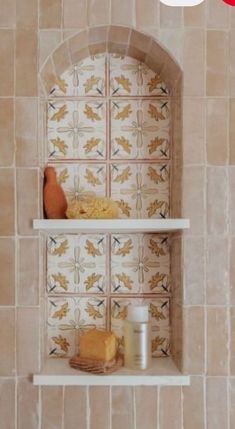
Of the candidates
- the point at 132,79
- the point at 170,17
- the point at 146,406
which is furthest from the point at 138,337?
the point at 170,17

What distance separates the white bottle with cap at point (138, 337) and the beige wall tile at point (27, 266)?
0.83 feet

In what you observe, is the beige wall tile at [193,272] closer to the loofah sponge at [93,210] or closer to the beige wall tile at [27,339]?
the loofah sponge at [93,210]

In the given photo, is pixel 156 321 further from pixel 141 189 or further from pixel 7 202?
pixel 7 202

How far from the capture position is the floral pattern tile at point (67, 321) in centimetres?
132

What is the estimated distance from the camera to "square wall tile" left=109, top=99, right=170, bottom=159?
52.6 inches

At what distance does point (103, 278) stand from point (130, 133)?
0.40 m

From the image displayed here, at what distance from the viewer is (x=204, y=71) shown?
1195 millimetres

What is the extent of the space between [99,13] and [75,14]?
59 mm

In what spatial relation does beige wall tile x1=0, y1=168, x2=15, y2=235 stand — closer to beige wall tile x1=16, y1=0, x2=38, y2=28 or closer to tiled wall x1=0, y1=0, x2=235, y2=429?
tiled wall x1=0, y1=0, x2=235, y2=429

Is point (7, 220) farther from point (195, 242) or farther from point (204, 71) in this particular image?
point (204, 71)

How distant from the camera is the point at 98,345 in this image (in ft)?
3.95

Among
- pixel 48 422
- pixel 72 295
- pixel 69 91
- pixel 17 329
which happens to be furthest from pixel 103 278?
pixel 69 91

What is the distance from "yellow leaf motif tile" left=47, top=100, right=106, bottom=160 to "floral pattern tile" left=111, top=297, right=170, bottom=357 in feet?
1.34

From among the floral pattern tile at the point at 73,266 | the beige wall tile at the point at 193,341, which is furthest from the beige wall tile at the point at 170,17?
the beige wall tile at the point at 193,341
